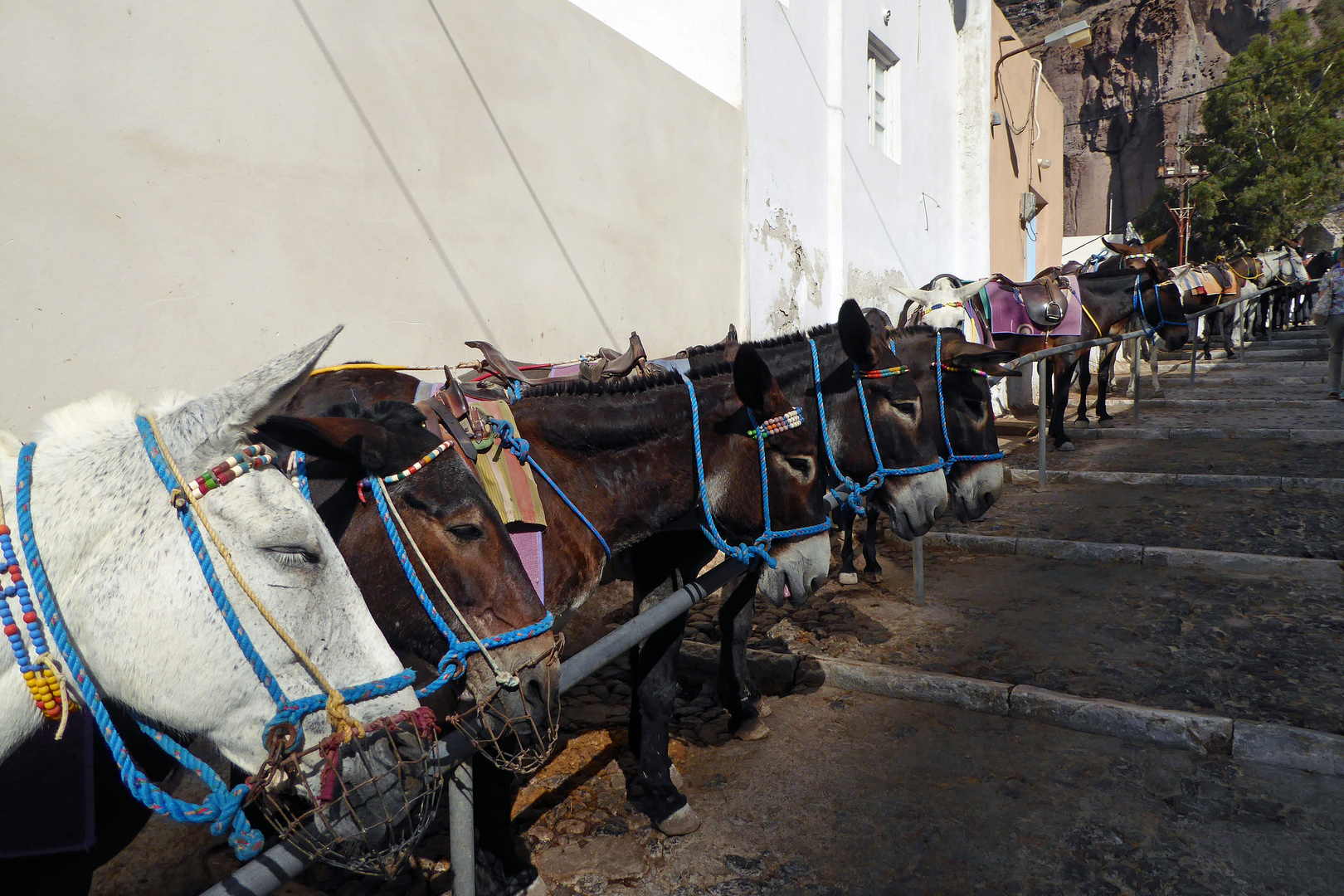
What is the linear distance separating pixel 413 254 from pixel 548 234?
45.9 inches

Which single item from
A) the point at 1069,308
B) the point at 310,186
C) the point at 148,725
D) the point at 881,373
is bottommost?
the point at 148,725

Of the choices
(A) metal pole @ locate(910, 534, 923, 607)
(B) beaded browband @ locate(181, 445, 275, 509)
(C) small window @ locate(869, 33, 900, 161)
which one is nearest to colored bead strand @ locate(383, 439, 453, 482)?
(B) beaded browband @ locate(181, 445, 275, 509)

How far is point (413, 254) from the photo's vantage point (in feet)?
13.1

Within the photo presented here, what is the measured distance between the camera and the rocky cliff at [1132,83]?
38094 mm

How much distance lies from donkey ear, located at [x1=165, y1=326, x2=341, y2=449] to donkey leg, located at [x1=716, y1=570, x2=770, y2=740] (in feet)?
7.87

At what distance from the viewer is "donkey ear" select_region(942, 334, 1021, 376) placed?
4.04 metres

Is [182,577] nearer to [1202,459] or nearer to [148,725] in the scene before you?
[148,725]

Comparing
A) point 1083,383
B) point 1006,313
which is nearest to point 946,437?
point 1006,313

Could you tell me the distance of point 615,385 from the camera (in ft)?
8.52

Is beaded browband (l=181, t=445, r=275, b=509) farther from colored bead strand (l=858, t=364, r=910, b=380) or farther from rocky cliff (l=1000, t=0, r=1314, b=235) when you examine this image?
rocky cliff (l=1000, t=0, r=1314, b=235)

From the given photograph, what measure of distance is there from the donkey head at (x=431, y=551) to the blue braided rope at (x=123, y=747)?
0.53 m

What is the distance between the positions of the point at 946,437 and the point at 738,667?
1.66 metres

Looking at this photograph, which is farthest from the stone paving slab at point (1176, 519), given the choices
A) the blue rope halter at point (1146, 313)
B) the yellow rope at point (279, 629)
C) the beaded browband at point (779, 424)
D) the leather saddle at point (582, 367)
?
the yellow rope at point (279, 629)

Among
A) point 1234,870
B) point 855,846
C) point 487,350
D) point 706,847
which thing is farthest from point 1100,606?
point 487,350
